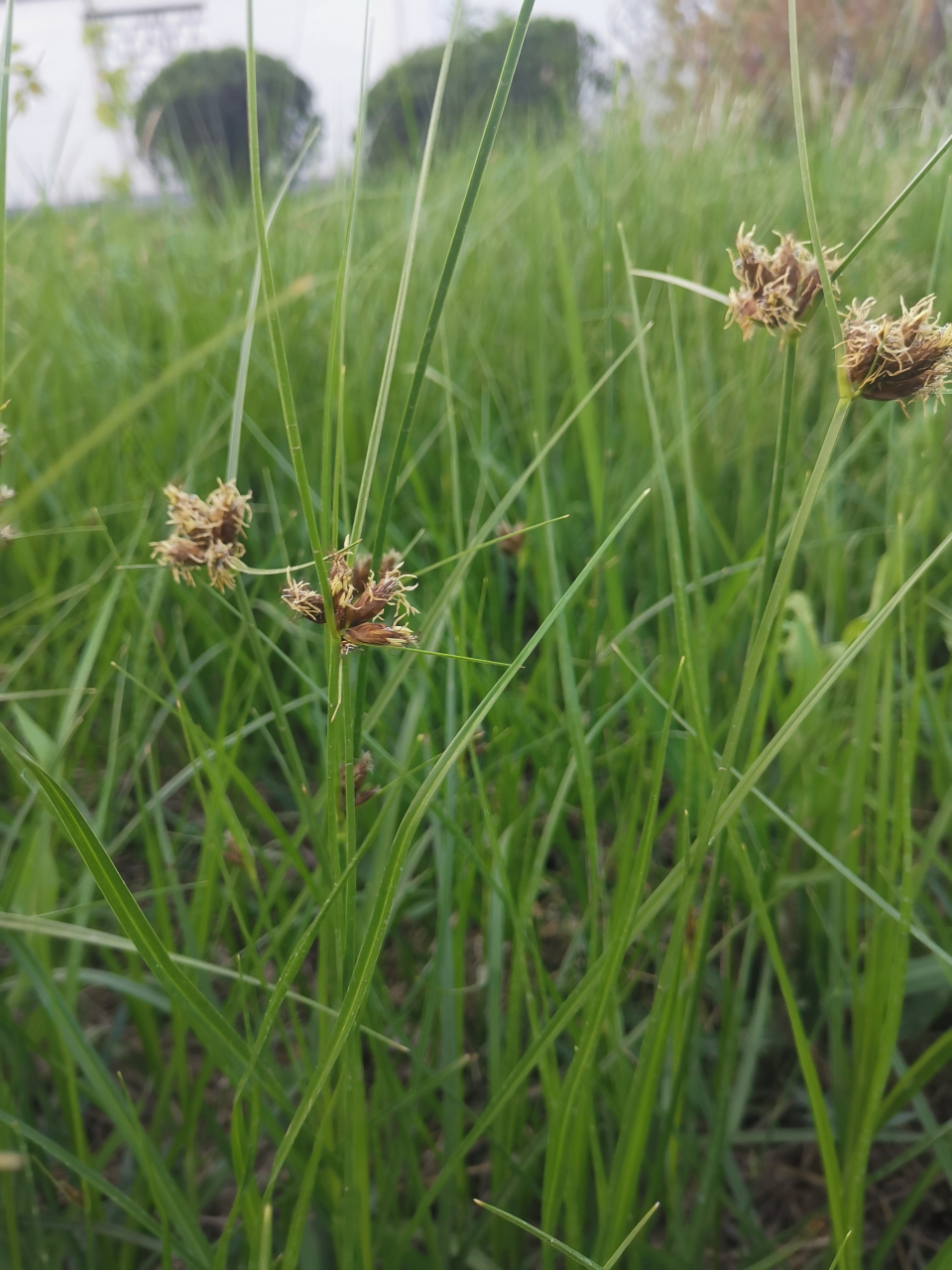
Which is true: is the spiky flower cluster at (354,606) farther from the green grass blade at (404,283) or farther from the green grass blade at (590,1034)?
the green grass blade at (590,1034)

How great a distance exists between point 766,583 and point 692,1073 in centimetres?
34

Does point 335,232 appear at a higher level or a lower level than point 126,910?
higher

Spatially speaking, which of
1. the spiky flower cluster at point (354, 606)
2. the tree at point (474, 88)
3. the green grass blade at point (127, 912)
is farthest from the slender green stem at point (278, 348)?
the tree at point (474, 88)

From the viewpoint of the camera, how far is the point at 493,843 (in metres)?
0.47

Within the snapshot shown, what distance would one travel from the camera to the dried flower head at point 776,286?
0.36 metres

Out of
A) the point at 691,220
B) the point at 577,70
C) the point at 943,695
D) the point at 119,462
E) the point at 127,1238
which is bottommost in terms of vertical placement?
the point at 127,1238

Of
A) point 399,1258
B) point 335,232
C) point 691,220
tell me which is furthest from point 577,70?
point 399,1258

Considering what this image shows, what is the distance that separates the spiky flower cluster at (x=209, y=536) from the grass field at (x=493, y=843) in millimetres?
42

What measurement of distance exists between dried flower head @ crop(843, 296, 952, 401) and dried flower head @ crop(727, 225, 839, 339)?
2 cm

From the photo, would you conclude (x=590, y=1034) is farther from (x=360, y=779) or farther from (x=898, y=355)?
(x=898, y=355)

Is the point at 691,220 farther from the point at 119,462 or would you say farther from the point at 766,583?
the point at 766,583

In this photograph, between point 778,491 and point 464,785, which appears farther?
point 464,785

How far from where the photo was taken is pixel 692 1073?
542mm

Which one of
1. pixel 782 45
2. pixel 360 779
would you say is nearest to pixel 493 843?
pixel 360 779
